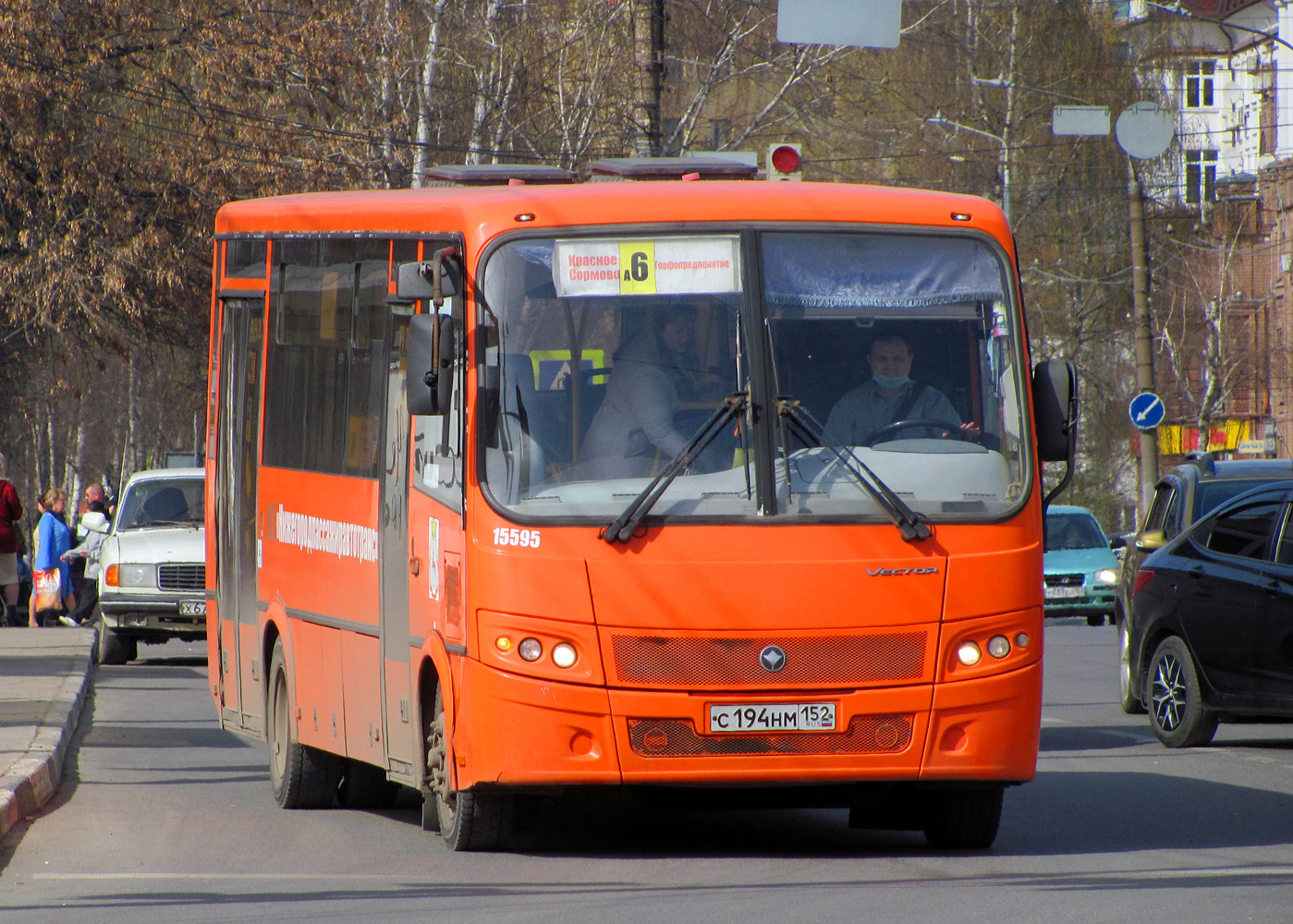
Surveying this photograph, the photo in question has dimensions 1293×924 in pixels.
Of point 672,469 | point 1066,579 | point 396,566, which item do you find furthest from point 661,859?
point 1066,579

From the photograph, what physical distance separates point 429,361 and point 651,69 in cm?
1454

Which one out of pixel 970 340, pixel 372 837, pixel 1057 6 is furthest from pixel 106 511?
pixel 1057 6

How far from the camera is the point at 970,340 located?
9.05 metres

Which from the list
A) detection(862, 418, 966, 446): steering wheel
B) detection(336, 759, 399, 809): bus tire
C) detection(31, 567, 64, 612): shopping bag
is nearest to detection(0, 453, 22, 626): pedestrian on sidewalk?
detection(31, 567, 64, 612): shopping bag

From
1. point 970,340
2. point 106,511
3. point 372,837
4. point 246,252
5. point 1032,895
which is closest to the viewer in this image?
point 1032,895

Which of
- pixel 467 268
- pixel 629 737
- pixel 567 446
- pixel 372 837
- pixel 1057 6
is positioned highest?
pixel 1057 6

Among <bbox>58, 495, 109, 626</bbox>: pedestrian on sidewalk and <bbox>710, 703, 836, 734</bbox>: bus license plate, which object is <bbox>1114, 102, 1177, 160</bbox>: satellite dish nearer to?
<bbox>58, 495, 109, 626</bbox>: pedestrian on sidewalk

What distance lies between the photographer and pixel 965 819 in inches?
365

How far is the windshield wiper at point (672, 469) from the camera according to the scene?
8430 mm

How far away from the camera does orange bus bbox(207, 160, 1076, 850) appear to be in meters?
8.43

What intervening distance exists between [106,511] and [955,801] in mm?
21555

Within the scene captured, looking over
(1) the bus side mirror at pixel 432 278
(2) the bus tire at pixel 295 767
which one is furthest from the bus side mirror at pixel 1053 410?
(2) the bus tire at pixel 295 767

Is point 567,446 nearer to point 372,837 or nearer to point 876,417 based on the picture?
point 876,417

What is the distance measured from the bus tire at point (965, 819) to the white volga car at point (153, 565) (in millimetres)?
13331
